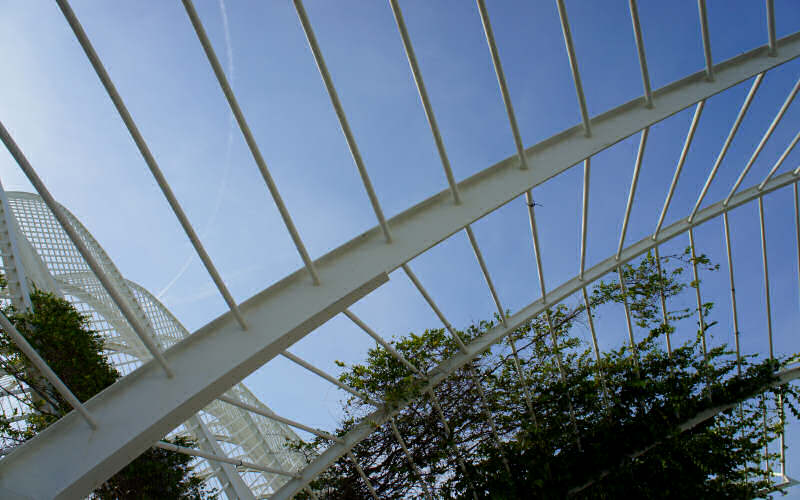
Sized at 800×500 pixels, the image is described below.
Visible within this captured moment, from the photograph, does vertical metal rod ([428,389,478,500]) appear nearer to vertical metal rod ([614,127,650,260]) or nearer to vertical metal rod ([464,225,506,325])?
vertical metal rod ([464,225,506,325])

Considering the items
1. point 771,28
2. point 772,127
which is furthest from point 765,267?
point 771,28

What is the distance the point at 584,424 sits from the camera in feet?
37.5

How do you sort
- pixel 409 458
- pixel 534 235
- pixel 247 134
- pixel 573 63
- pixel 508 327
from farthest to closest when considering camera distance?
1. pixel 409 458
2. pixel 508 327
3. pixel 534 235
4. pixel 573 63
5. pixel 247 134

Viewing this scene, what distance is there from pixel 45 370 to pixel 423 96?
4422 mm

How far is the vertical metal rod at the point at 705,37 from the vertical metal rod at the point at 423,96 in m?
3.49

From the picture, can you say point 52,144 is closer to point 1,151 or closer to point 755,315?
point 1,151

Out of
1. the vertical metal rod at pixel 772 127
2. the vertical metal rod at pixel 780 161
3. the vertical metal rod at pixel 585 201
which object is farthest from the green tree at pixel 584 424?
the vertical metal rod at pixel 585 201

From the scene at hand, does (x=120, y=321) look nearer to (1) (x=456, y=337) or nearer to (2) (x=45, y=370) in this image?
(1) (x=456, y=337)

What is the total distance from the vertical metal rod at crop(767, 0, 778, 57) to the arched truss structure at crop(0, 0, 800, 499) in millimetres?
16

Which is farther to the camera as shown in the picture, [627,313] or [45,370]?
[627,313]

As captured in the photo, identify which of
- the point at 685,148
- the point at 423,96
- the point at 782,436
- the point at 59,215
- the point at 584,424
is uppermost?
the point at 423,96

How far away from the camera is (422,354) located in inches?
390

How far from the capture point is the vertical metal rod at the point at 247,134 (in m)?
4.46

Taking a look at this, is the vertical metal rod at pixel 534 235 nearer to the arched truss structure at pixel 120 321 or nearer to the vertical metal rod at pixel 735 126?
the vertical metal rod at pixel 735 126
